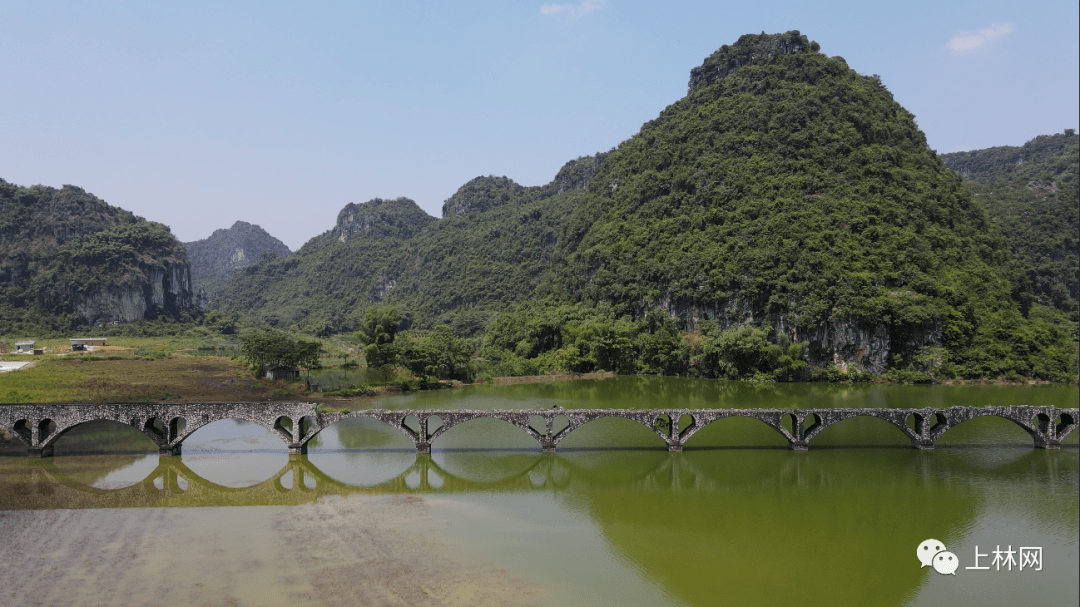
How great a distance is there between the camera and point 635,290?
8962 centimetres

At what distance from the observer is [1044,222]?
96.9 m

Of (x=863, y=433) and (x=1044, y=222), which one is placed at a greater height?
(x=1044, y=222)

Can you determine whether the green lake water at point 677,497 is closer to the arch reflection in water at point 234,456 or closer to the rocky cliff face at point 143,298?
the arch reflection in water at point 234,456

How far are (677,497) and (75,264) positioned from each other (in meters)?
130

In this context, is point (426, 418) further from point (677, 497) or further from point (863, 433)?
point (863, 433)

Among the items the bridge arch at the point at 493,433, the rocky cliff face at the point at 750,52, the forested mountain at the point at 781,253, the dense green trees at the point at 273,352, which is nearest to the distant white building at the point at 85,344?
the dense green trees at the point at 273,352

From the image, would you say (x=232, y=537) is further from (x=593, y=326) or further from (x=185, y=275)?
(x=185, y=275)

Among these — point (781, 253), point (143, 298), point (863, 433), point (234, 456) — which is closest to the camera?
point (234, 456)

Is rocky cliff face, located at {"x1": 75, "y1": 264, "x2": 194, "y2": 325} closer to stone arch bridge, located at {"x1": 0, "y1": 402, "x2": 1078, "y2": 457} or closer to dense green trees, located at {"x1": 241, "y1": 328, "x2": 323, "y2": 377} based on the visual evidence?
dense green trees, located at {"x1": 241, "y1": 328, "x2": 323, "y2": 377}

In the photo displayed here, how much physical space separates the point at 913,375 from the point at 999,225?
1792 inches

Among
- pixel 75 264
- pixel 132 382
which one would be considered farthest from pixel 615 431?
pixel 75 264

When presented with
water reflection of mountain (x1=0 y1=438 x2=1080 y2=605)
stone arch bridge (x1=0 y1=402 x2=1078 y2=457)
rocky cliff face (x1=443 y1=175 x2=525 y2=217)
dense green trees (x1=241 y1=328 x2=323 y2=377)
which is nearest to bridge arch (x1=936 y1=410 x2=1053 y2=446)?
stone arch bridge (x1=0 y1=402 x2=1078 y2=457)

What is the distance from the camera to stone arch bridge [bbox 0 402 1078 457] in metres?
39.4

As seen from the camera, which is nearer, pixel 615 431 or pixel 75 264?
pixel 615 431
